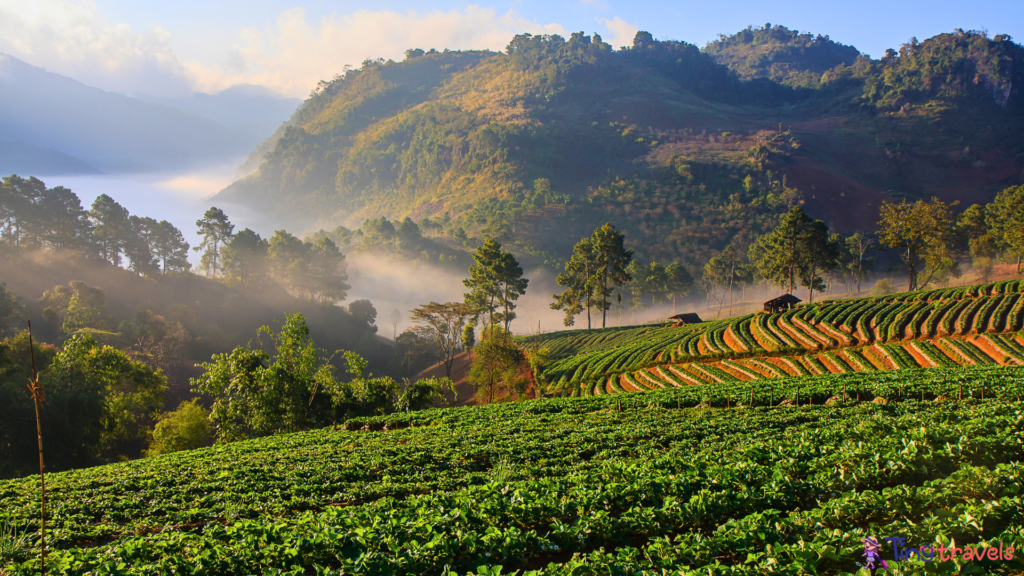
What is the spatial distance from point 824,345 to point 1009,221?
219ft

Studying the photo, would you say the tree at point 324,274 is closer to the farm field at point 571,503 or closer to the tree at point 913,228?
the farm field at point 571,503

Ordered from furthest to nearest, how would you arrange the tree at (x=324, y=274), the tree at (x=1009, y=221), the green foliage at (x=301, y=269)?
the tree at (x=324, y=274)
the green foliage at (x=301, y=269)
the tree at (x=1009, y=221)

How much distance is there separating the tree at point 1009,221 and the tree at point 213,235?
465 feet

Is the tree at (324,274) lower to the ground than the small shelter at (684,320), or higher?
higher

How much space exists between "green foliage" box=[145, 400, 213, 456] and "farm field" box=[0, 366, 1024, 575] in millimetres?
19615

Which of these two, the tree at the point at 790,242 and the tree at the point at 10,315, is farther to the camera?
the tree at the point at 790,242

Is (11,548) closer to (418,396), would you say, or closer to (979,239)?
(418,396)

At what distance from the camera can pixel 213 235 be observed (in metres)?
105

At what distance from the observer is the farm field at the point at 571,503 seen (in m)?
6.63

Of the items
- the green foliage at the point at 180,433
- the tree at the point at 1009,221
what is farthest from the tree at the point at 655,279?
the green foliage at the point at 180,433

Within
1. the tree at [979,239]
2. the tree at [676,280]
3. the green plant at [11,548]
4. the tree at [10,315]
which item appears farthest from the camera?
the tree at [676,280]

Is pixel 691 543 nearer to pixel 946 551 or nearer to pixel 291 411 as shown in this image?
pixel 946 551

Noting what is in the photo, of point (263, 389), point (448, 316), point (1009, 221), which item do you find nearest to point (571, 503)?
point (263, 389)

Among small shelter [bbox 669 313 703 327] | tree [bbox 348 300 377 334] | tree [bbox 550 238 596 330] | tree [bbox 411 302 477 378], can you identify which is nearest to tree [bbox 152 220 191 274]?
tree [bbox 348 300 377 334]
